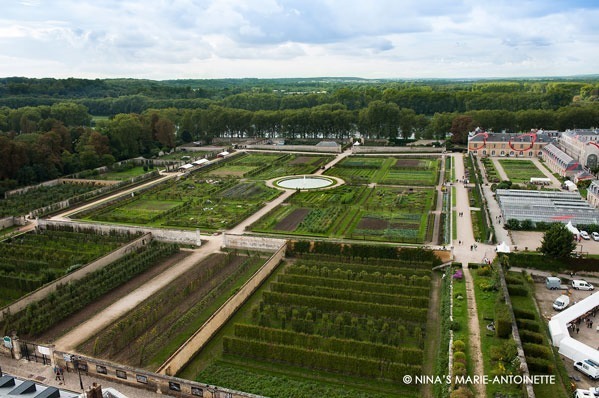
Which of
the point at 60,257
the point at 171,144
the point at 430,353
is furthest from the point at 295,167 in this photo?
the point at 430,353

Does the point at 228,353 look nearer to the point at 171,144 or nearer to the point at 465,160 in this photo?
the point at 465,160

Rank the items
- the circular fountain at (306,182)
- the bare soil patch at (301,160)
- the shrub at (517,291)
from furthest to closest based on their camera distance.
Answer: the bare soil patch at (301,160)
the circular fountain at (306,182)
the shrub at (517,291)

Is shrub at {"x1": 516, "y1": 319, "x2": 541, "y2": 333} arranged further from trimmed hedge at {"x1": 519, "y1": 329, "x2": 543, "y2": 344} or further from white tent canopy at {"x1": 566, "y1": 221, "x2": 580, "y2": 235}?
white tent canopy at {"x1": 566, "y1": 221, "x2": 580, "y2": 235}

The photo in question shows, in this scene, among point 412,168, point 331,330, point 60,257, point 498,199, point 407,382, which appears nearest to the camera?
point 407,382

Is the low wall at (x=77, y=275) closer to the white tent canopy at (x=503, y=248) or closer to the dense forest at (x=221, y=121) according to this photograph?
the white tent canopy at (x=503, y=248)

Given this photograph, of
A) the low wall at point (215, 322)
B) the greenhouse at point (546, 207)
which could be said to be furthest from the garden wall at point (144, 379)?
the greenhouse at point (546, 207)

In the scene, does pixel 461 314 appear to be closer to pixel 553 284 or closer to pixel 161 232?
pixel 553 284

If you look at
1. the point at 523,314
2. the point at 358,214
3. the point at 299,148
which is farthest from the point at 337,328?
the point at 299,148
